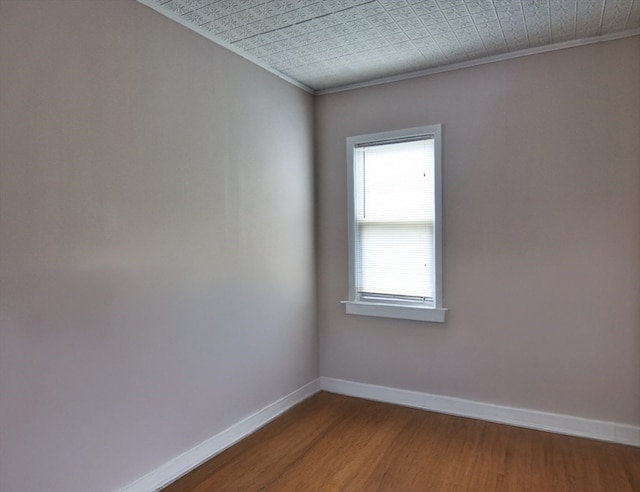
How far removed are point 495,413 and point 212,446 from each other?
1957 mm

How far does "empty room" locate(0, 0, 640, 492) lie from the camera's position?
6.16ft

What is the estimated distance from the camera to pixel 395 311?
3387mm

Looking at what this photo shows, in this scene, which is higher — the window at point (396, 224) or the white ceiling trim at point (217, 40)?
the white ceiling trim at point (217, 40)

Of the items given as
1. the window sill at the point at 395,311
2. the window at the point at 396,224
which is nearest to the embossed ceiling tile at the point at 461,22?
the window at the point at 396,224

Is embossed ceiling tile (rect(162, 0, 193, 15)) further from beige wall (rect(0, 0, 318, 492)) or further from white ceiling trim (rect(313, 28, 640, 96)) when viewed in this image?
white ceiling trim (rect(313, 28, 640, 96))

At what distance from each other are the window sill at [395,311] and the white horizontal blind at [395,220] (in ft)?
0.28

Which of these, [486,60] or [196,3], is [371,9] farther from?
[486,60]

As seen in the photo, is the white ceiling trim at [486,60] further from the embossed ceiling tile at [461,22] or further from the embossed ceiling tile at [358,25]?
the embossed ceiling tile at [358,25]

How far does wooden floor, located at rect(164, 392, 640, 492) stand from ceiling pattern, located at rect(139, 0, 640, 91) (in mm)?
2564

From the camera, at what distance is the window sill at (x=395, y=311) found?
10.6ft

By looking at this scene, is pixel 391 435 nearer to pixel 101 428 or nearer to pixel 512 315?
pixel 512 315

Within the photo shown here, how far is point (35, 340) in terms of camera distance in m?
1.78

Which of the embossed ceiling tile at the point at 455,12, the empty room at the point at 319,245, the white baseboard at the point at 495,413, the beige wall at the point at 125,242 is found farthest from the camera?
the white baseboard at the point at 495,413

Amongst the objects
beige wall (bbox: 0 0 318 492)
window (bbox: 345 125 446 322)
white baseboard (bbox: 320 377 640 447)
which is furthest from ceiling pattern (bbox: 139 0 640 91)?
white baseboard (bbox: 320 377 640 447)
